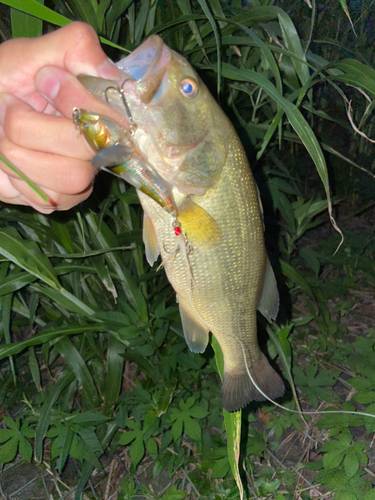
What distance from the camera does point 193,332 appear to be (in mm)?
1106

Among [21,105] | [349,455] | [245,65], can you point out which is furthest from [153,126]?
[349,455]

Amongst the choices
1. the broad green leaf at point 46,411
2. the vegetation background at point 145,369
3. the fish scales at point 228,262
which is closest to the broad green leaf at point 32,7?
the fish scales at point 228,262

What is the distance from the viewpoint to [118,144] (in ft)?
2.43

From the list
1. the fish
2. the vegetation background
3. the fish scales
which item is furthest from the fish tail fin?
the vegetation background

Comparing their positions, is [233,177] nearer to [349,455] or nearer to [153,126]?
[153,126]

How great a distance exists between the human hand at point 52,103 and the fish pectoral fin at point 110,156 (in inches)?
4.5

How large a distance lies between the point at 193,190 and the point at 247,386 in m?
0.65

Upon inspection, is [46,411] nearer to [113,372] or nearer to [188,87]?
[113,372]

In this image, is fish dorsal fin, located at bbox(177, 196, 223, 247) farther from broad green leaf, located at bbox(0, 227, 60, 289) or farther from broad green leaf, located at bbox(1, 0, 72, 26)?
broad green leaf, located at bbox(0, 227, 60, 289)

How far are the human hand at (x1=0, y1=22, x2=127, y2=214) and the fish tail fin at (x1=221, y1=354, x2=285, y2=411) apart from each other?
0.72 metres

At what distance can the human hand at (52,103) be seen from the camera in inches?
30.9

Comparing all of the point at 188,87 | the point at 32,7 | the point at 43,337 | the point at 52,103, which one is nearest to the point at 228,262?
the point at 188,87

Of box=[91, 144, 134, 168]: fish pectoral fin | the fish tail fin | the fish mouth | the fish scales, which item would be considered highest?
the fish mouth

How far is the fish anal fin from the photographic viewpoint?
1095 mm
